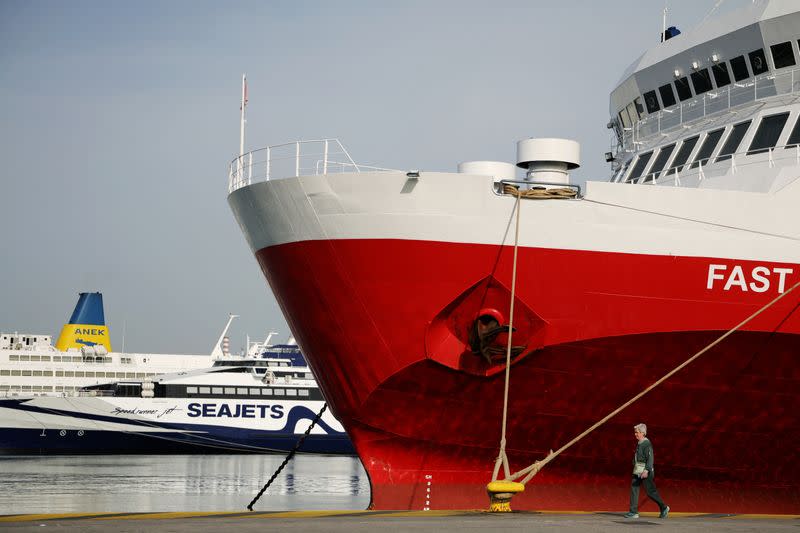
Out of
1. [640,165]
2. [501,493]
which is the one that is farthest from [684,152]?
[501,493]

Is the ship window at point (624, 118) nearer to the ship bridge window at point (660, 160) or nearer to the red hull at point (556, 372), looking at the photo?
the ship bridge window at point (660, 160)

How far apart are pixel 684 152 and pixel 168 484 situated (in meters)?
19.9

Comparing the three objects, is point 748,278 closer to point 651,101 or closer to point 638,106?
point 651,101

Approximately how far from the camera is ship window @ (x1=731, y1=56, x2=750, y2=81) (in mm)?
16956

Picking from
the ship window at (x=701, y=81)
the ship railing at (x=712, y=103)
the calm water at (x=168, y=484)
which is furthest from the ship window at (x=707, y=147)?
the calm water at (x=168, y=484)

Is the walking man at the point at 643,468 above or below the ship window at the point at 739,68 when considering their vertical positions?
below

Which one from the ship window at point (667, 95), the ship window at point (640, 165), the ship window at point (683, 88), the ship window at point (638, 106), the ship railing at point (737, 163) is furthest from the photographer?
the ship window at point (638, 106)

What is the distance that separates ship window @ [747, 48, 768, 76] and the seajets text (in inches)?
1546

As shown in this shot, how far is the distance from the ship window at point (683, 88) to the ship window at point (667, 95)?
150mm

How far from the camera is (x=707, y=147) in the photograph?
16.7 metres

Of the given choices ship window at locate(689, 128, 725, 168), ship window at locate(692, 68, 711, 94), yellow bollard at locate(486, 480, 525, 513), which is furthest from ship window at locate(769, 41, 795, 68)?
yellow bollard at locate(486, 480, 525, 513)

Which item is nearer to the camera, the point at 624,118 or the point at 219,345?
the point at 624,118

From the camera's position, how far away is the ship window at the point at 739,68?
16956 millimetres

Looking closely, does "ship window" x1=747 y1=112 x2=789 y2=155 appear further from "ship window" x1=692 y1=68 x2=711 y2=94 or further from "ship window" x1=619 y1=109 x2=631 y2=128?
"ship window" x1=619 y1=109 x2=631 y2=128
